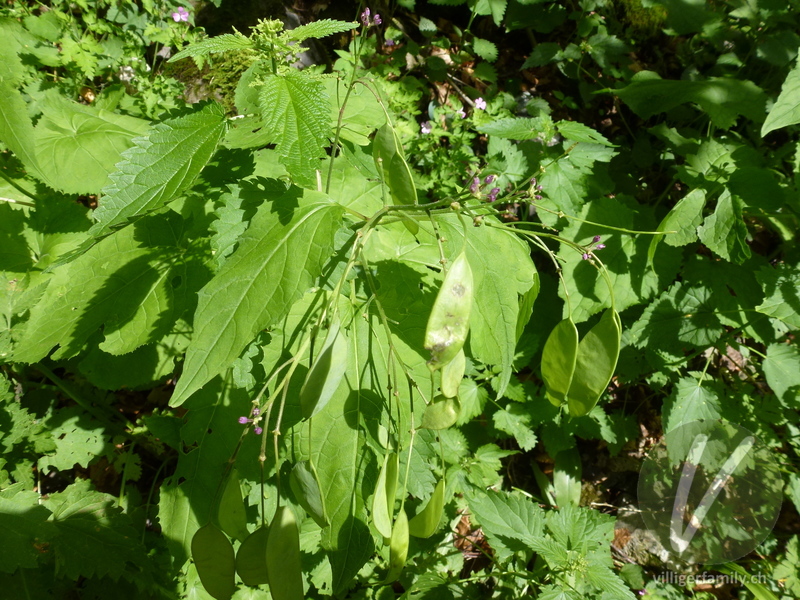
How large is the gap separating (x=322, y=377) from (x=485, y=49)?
3.17 m

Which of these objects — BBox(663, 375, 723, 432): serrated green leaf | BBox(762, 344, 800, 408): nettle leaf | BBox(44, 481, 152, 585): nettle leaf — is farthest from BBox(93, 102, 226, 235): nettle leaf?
BBox(762, 344, 800, 408): nettle leaf

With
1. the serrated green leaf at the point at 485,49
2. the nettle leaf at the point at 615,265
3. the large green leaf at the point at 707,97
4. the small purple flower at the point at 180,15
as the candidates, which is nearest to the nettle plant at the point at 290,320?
the nettle leaf at the point at 615,265

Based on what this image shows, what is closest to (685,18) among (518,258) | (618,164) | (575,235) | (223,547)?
(618,164)

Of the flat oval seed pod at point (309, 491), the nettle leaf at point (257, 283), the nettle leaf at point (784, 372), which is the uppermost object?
the nettle leaf at point (257, 283)

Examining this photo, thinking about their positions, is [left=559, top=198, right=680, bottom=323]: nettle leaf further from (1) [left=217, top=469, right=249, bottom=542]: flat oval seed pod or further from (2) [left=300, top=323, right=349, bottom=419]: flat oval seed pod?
(1) [left=217, top=469, right=249, bottom=542]: flat oval seed pod

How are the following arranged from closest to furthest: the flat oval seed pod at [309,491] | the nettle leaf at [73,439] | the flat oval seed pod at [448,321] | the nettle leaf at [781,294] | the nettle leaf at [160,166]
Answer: the flat oval seed pod at [448,321]
the flat oval seed pod at [309,491]
the nettle leaf at [160,166]
the nettle leaf at [73,439]
the nettle leaf at [781,294]

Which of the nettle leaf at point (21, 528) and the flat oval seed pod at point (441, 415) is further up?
the flat oval seed pod at point (441, 415)

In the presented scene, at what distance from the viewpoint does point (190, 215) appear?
5.87ft

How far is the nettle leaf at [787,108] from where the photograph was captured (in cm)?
206

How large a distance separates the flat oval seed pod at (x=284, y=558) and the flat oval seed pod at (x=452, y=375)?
41 cm

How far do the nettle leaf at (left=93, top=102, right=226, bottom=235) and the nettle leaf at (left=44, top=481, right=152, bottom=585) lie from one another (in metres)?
1.23

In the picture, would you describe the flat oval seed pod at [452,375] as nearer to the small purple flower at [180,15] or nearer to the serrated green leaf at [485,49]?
the small purple flower at [180,15]

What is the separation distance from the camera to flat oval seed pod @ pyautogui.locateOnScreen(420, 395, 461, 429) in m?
1.12

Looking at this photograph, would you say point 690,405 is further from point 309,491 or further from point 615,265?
point 309,491
